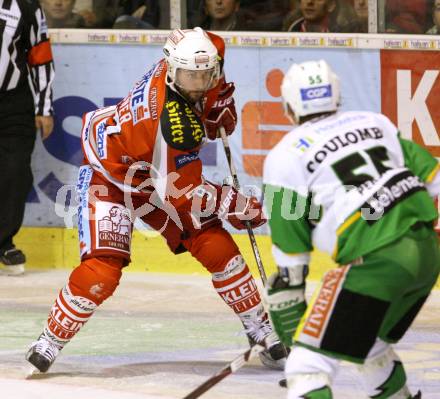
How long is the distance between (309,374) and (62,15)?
407 centimetres

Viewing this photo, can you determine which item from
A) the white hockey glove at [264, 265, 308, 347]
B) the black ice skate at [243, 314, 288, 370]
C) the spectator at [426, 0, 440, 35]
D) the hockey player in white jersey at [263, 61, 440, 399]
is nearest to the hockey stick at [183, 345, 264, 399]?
the white hockey glove at [264, 265, 308, 347]

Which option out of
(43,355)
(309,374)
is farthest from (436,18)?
(309,374)

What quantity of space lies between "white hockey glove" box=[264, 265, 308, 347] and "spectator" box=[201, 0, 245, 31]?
3.32m

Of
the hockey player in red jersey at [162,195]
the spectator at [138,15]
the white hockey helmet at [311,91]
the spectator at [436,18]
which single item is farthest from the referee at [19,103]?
the white hockey helmet at [311,91]

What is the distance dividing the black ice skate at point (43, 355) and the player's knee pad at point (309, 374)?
1.65m

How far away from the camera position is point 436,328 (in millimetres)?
6734

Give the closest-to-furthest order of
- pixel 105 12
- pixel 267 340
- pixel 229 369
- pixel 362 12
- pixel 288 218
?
pixel 288 218 → pixel 229 369 → pixel 267 340 → pixel 362 12 → pixel 105 12

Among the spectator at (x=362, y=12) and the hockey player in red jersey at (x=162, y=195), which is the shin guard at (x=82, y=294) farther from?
the spectator at (x=362, y=12)

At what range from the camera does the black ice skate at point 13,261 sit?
26.1 ft

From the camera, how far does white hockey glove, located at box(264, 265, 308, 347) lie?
4.58 meters

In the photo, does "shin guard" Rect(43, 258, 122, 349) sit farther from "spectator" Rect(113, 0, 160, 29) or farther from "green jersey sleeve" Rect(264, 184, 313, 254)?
"spectator" Rect(113, 0, 160, 29)

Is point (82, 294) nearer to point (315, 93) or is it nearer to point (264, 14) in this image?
point (315, 93)

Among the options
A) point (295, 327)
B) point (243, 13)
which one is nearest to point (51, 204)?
point (243, 13)

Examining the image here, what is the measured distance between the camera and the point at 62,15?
8.06 m
